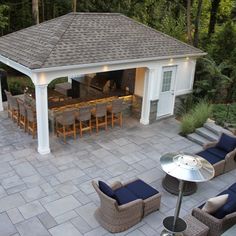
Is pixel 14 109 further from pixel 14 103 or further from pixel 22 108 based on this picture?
pixel 22 108

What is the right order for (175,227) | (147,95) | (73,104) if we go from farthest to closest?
1. (147,95)
2. (73,104)
3. (175,227)

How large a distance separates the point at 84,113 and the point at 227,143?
4.75 m

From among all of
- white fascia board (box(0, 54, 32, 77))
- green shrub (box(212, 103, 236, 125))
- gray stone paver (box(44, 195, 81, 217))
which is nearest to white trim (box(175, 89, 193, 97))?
green shrub (box(212, 103, 236, 125))

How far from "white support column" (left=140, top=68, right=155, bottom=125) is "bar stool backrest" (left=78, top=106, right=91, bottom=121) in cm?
250

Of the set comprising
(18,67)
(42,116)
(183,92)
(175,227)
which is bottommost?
(183,92)

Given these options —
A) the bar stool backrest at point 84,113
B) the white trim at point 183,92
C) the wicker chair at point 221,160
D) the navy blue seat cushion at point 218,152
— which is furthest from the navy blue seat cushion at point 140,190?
the white trim at point 183,92

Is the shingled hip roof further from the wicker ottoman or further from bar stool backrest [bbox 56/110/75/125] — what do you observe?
the wicker ottoman

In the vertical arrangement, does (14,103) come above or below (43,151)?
above

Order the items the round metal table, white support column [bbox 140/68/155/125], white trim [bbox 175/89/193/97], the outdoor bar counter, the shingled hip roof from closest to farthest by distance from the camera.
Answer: the round metal table, the shingled hip roof, the outdoor bar counter, white support column [bbox 140/68/155/125], white trim [bbox 175/89/193/97]

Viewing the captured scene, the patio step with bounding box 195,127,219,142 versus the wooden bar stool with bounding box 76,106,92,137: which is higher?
the wooden bar stool with bounding box 76,106,92,137

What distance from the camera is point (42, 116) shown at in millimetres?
8867

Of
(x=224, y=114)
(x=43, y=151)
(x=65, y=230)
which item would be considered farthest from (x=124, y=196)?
(x=224, y=114)

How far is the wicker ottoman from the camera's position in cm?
560

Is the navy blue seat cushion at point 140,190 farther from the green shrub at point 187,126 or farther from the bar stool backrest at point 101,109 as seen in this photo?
the green shrub at point 187,126
